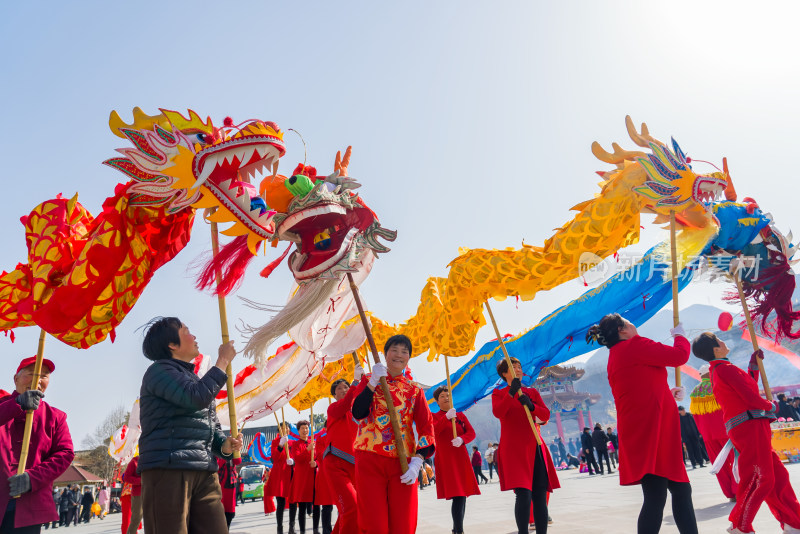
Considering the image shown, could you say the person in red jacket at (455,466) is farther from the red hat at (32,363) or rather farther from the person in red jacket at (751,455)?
the red hat at (32,363)

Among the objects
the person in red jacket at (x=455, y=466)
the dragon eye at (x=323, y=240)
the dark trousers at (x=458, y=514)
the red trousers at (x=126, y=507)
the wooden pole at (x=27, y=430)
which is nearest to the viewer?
the wooden pole at (x=27, y=430)

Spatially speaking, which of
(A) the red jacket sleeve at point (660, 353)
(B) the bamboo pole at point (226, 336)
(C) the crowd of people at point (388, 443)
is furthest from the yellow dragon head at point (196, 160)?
(A) the red jacket sleeve at point (660, 353)

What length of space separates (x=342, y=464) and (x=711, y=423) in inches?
158

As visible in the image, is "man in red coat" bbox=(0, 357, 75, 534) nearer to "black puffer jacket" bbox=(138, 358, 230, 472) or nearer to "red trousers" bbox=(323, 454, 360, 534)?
"black puffer jacket" bbox=(138, 358, 230, 472)

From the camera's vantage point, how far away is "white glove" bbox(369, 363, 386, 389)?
11.7 ft

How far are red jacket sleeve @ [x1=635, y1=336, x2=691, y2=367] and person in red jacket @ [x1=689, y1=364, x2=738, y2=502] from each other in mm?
2922

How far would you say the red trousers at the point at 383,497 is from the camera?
10.9 feet

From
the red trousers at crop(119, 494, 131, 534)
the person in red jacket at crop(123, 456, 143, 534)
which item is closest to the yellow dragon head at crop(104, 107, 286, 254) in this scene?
the person in red jacket at crop(123, 456, 143, 534)

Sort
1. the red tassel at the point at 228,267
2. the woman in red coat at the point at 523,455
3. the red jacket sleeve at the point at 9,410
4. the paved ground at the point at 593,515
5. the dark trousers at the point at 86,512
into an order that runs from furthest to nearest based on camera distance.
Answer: the dark trousers at the point at 86,512 → the paved ground at the point at 593,515 → the woman in red coat at the point at 523,455 → the red tassel at the point at 228,267 → the red jacket sleeve at the point at 9,410

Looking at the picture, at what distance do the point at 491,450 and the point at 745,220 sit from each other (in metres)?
17.0

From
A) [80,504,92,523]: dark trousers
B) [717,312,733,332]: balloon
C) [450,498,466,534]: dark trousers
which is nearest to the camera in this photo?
[450,498,466,534]: dark trousers

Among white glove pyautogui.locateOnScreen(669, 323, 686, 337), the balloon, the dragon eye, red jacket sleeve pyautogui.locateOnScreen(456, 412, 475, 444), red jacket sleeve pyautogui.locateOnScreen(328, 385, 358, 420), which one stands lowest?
red jacket sleeve pyautogui.locateOnScreen(456, 412, 475, 444)

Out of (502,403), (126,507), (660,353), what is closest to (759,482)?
(660,353)

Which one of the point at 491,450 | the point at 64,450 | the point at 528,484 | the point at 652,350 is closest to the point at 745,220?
the point at 652,350
